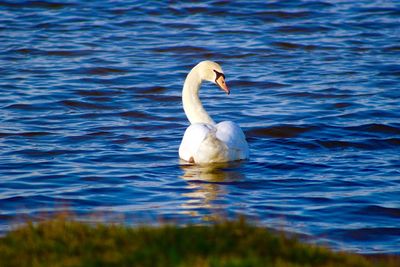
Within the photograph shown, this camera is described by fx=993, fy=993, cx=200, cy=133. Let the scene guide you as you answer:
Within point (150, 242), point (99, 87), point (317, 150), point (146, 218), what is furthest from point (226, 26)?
point (150, 242)

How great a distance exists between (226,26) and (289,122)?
7.29 meters

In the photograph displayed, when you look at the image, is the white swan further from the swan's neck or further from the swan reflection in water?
the swan's neck

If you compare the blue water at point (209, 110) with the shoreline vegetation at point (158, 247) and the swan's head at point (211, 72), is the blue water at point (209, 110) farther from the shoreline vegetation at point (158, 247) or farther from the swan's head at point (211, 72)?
the shoreline vegetation at point (158, 247)

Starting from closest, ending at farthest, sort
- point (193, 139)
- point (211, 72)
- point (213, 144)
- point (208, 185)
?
point (208, 185)
point (213, 144)
point (193, 139)
point (211, 72)

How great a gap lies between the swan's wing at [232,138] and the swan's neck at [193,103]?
36.8 inches

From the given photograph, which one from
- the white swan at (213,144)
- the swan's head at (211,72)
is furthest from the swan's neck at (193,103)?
the white swan at (213,144)


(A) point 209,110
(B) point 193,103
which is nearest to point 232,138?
(B) point 193,103

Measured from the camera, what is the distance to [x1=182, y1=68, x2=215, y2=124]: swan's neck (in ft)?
39.1

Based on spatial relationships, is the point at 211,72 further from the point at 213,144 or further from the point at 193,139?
the point at 213,144

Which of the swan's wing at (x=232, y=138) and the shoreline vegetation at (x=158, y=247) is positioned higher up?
the shoreline vegetation at (x=158, y=247)

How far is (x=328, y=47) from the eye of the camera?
1842 centimetres

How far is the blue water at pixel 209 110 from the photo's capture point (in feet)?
30.9

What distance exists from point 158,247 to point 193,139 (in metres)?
5.34

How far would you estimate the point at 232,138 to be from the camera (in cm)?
1083
